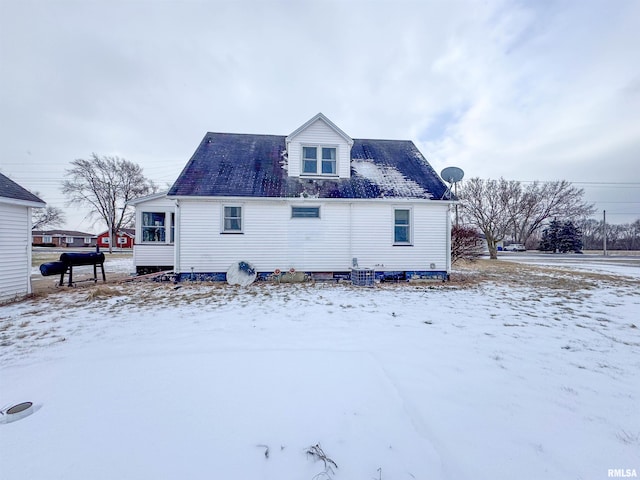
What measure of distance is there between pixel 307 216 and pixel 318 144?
3.31 meters

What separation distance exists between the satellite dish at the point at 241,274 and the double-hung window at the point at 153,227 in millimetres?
4533

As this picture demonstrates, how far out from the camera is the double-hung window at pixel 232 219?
945cm

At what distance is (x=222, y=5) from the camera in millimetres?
10109

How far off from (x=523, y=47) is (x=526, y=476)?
15.4 metres

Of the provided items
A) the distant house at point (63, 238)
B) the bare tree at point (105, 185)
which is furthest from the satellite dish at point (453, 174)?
the distant house at point (63, 238)

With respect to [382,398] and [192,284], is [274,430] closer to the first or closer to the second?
[382,398]

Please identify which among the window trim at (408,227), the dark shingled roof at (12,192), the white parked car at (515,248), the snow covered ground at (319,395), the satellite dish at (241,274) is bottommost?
the white parked car at (515,248)

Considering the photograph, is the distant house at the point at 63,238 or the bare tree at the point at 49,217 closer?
the bare tree at the point at 49,217

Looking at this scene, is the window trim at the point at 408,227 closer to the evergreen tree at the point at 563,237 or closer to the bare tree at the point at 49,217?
the evergreen tree at the point at 563,237

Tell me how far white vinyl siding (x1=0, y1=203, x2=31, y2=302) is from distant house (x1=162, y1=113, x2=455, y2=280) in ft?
12.2

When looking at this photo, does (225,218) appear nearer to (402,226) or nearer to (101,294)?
(101,294)

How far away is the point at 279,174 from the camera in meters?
10.4

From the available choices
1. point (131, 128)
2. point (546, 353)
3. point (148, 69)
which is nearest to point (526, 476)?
point (546, 353)

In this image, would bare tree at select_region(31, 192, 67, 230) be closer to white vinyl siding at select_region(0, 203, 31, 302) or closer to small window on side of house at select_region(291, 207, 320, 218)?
white vinyl siding at select_region(0, 203, 31, 302)
